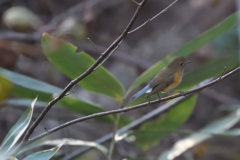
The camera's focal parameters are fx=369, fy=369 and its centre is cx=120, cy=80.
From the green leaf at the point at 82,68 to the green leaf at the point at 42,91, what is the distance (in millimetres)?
103

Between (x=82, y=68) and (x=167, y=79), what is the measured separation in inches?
16.2

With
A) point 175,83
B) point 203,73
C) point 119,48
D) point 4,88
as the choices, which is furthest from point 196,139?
point 119,48

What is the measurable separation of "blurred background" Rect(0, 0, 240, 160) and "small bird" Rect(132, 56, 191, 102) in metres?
1.24

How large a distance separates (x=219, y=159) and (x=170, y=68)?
231 cm

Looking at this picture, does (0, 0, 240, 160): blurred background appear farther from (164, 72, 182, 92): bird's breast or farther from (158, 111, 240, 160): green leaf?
(164, 72, 182, 92): bird's breast

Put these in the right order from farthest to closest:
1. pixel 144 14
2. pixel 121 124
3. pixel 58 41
A: 1. pixel 144 14
2. pixel 121 124
3. pixel 58 41

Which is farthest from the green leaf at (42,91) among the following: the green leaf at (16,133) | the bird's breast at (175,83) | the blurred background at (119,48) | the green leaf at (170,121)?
the blurred background at (119,48)

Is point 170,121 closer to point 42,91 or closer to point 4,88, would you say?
point 42,91

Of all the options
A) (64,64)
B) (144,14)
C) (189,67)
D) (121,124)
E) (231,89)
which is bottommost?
(121,124)

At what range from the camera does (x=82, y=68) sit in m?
1.76

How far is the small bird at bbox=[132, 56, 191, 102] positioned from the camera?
5.11 feet

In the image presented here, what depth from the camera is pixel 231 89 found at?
402 centimetres

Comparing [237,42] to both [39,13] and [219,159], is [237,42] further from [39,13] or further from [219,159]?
[39,13]

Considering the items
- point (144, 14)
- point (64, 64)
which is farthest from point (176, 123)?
point (144, 14)
